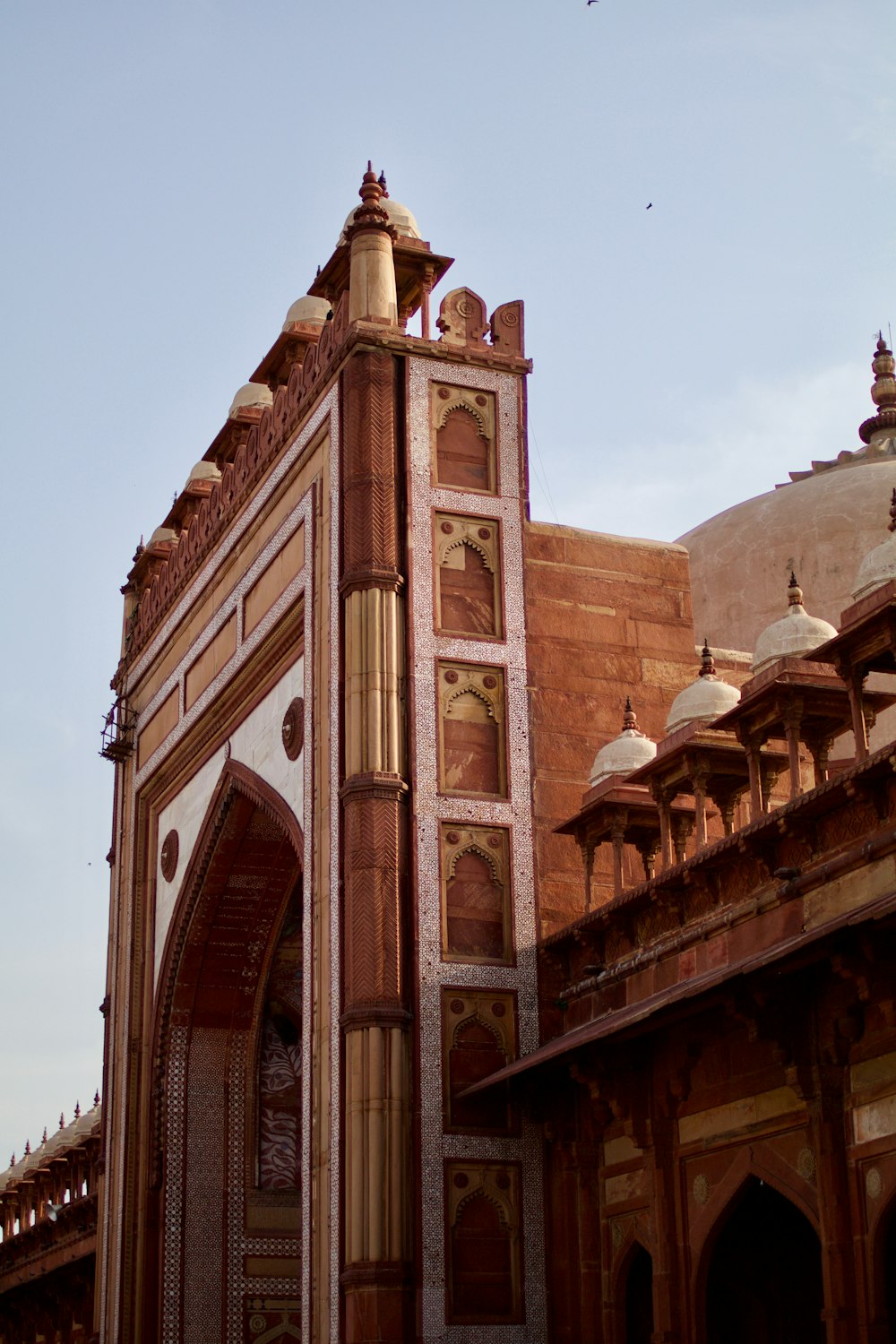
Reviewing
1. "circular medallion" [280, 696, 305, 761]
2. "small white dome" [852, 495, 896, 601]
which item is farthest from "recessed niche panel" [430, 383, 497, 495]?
"small white dome" [852, 495, 896, 601]

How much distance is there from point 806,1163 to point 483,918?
3.31 m

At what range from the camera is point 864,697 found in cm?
1080

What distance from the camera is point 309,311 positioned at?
1683cm

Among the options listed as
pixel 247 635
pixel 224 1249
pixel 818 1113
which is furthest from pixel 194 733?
pixel 818 1113

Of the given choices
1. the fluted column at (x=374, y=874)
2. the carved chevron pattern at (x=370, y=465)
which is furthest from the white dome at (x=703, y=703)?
the carved chevron pattern at (x=370, y=465)

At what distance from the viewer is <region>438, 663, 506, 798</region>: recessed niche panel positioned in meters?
13.0

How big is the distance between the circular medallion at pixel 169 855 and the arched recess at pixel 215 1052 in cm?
A: 52

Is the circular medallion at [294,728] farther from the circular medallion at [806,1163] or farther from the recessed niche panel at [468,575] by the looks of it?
the circular medallion at [806,1163]

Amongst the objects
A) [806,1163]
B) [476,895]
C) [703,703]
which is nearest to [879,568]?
[703,703]

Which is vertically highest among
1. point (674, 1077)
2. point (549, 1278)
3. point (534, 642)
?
point (534, 642)

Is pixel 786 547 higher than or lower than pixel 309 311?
lower

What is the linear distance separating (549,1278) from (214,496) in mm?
7338

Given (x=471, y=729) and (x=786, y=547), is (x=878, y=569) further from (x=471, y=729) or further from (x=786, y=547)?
(x=786, y=547)

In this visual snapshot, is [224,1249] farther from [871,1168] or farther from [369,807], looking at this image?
[871,1168]
